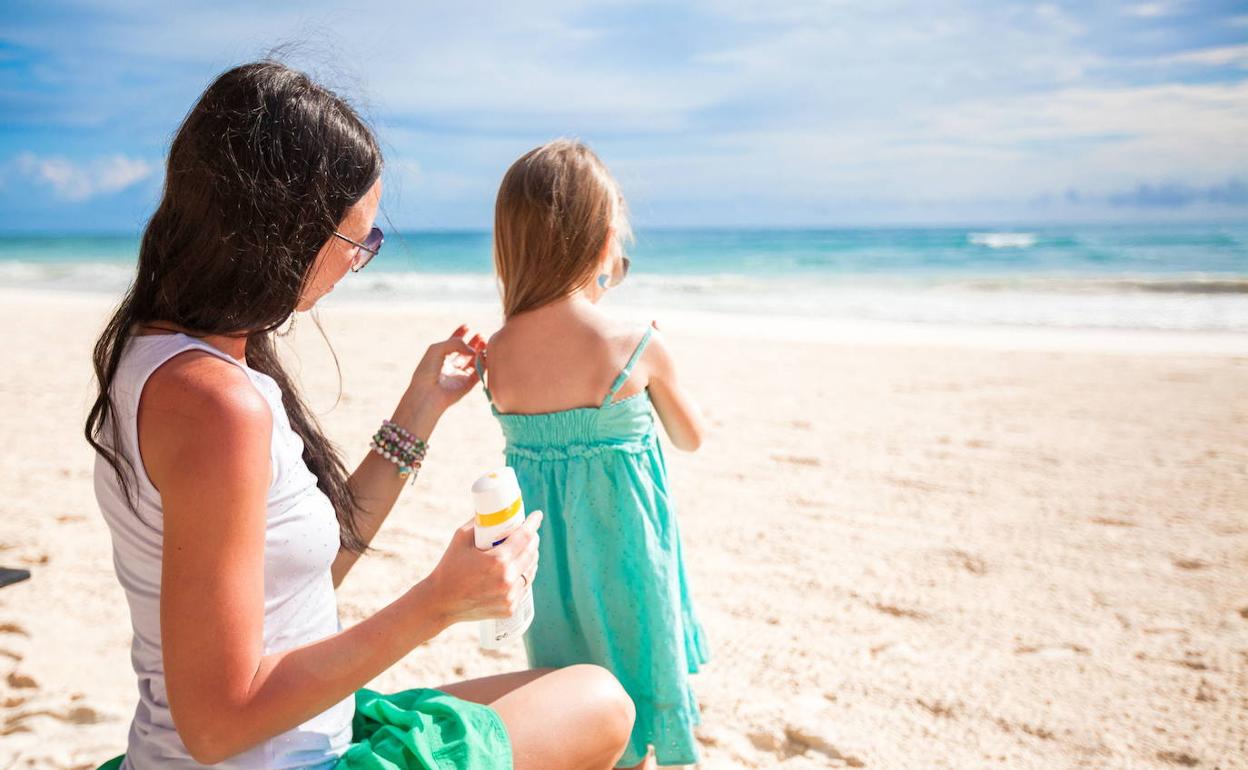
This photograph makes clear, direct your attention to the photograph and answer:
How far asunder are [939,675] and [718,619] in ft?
2.51

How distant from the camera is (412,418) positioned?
1847mm

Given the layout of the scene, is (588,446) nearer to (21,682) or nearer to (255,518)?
(255,518)

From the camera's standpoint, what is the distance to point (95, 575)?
3.41m

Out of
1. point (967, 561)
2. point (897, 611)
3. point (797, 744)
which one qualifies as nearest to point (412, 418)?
point (797, 744)

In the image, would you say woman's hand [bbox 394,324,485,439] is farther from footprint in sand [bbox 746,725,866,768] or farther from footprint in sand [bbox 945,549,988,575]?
footprint in sand [bbox 945,549,988,575]

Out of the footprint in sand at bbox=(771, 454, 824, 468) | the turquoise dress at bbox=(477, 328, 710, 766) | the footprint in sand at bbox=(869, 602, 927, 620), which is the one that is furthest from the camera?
the footprint in sand at bbox=(771, 454, 824, 468)

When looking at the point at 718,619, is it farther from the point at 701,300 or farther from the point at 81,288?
the point at 81,288

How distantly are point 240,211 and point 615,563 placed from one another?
1208 mm

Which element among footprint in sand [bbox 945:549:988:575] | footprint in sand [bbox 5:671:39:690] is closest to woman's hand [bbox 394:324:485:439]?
footprint in sand [bbox 5:671:39:690]

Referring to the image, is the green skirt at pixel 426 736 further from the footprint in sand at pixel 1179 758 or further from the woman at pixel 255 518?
the footprint in sand at pixel 1179 758

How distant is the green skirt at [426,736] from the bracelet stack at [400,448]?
1.63 ft

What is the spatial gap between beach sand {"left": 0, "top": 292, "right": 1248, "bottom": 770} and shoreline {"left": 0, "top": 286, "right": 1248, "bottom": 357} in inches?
99.5

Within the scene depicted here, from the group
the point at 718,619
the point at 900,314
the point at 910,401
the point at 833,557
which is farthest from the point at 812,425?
the point at 900,314

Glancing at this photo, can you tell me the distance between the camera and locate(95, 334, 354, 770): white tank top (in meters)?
1.16
